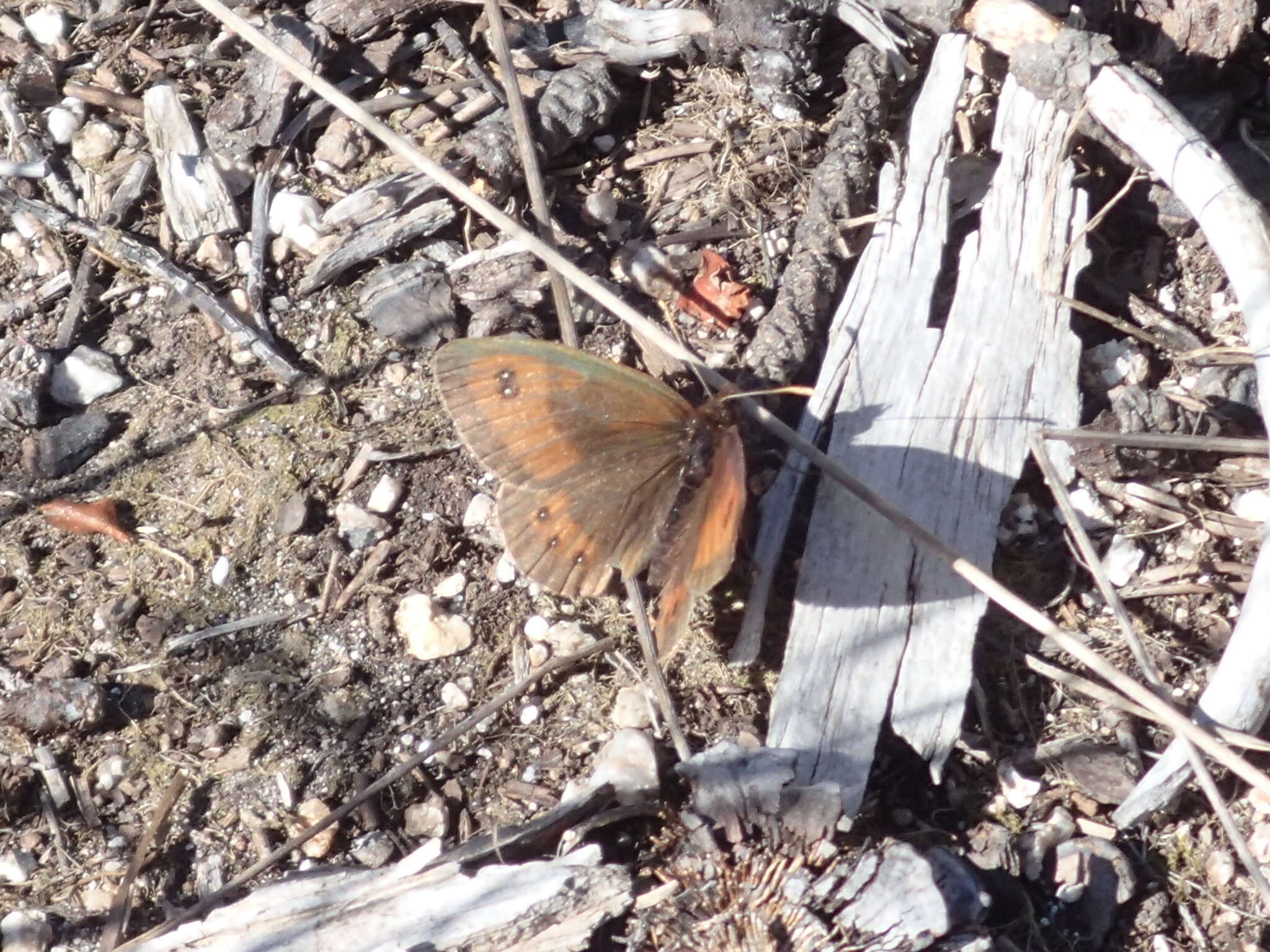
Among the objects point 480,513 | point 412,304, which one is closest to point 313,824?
point 480,513

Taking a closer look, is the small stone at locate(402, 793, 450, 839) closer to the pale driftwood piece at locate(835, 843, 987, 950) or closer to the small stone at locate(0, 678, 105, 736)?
the small stone at locate(0, 678, 105, 736)

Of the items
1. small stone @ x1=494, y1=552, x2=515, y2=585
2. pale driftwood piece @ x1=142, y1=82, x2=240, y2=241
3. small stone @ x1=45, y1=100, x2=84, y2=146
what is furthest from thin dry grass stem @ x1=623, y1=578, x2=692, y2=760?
small stone @ x1=45, y1=100, x2=84, y2=146

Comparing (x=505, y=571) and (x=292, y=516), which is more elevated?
(x=292, y=516)

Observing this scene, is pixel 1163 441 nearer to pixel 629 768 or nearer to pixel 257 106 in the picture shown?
pixel 629 768

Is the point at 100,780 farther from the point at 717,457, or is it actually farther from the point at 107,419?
the point at 717,457

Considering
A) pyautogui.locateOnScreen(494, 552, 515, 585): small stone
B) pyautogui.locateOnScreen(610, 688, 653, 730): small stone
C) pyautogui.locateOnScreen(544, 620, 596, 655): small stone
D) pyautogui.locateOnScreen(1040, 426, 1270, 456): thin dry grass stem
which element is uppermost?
pyautogui.locateOnScreen(1040, 426, 1270, 456): thin dry grass stem

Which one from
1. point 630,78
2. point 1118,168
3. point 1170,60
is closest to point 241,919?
point 630,78

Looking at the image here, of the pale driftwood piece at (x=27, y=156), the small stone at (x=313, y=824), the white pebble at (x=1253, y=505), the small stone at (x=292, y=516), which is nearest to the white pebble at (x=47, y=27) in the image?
the pale driftwood piece at (x=27, y=156)
